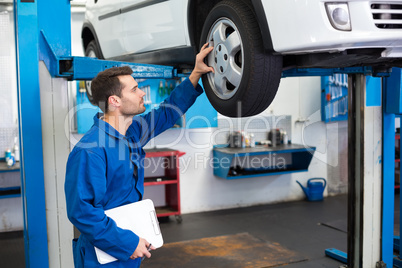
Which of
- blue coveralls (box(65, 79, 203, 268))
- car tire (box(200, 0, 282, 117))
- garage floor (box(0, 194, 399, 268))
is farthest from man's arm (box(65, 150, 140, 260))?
garage floor (box(0, 194, 399, 268))

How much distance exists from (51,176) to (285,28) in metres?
1.54

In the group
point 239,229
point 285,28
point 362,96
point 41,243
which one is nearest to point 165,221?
point 239,229

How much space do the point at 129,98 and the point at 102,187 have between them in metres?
0.49

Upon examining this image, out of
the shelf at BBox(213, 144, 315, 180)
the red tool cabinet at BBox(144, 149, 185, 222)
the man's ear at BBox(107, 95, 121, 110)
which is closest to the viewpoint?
the man's ear at BBox(107, 95, 121, 110)

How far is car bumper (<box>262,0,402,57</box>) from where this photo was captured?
1.95 meters

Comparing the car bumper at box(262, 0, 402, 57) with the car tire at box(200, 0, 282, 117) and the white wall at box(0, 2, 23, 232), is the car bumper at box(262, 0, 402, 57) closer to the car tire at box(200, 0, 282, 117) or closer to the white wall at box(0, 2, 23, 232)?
the car tire at box(200, 0, 282, 117)

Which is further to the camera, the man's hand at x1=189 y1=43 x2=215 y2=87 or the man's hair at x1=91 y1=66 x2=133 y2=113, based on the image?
the man's hand at x1=189 y1=43 x2=215 y2=87

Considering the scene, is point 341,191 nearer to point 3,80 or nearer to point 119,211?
point 3,80

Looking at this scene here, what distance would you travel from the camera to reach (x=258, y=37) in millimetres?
2264

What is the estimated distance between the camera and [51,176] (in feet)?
8.67

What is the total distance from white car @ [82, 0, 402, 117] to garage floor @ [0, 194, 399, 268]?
2.41 meters

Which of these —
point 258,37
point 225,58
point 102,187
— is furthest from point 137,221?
point 258,37

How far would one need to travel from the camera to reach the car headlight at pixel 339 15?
1965mm

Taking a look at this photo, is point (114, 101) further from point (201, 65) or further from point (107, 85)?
point (201, 65)
